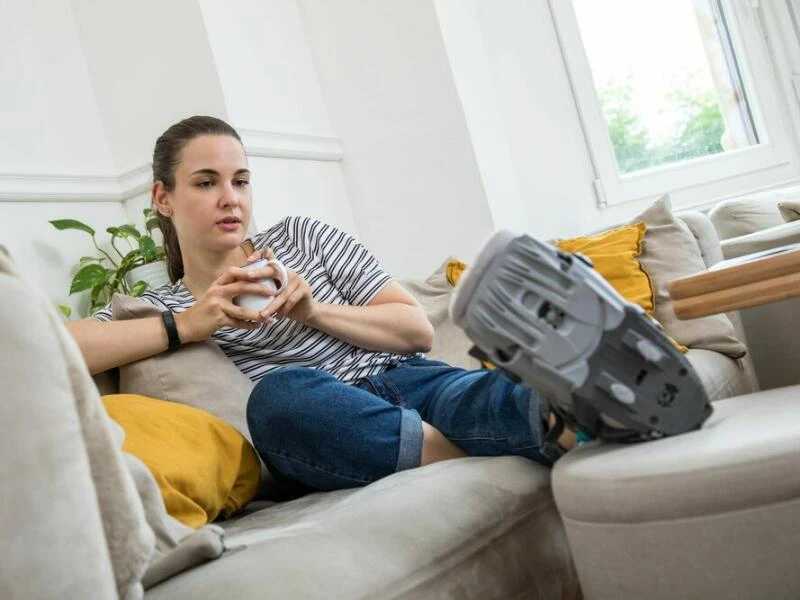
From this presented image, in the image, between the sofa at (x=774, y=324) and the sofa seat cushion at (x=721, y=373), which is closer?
the sofa seat cushion at (x=721, y=373)

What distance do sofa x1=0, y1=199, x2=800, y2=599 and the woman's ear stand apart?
706mm

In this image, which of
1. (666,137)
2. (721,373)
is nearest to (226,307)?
(721,373)

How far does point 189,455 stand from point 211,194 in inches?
24.9

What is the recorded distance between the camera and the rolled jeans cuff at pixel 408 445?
4.63ft

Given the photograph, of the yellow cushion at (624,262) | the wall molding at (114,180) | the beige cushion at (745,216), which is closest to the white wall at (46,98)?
the wall molding at (114,180)

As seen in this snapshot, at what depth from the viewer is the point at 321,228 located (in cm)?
188

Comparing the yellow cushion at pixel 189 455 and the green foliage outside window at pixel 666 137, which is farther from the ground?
the green foliage outside window at pixel 666 137

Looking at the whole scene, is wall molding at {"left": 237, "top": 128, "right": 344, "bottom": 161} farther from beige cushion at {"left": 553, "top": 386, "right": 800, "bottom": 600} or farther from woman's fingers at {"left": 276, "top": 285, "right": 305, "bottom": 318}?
beige cushion at {"left": 553, "top": 386, "right": 800, "bottom": 600}

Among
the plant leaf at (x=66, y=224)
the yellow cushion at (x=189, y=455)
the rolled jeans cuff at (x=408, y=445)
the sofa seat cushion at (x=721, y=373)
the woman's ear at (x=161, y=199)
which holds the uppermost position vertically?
the plant leaf at (x=66, y=224)

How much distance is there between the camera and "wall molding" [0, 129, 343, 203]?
2.52 m

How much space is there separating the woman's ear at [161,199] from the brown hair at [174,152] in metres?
0.01

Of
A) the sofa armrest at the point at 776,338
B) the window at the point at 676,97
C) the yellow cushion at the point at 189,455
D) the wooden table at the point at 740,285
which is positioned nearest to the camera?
the wooden table at the point at 740,285

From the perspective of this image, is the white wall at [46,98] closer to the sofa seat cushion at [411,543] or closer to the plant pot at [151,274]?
the plant pot at [151,274]

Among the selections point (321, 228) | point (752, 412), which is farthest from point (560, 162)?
point (752, 412)
